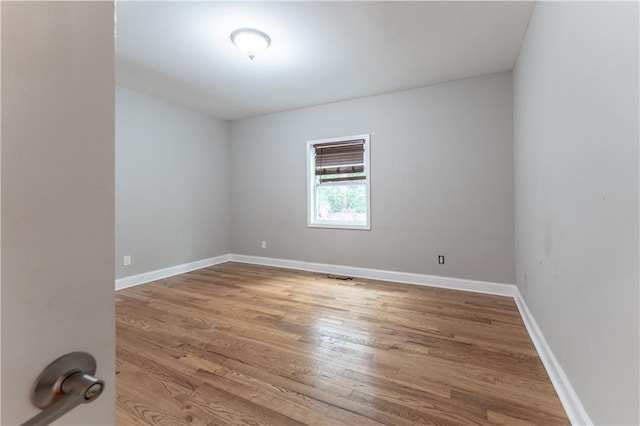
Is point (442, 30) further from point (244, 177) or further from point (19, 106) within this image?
point (244, 177)

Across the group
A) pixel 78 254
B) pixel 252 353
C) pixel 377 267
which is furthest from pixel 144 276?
pixel 78 254

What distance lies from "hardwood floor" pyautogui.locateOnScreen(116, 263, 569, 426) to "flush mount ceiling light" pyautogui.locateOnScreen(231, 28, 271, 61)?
8.17 feet

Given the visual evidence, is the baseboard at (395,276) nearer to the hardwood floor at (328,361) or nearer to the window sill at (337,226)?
the hardwood floor at (328,361)

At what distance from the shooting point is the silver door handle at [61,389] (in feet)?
1.13

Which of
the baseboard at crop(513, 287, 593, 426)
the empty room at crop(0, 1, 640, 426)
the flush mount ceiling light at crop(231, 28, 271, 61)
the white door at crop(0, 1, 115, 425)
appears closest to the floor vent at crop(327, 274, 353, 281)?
the empty room at crop(0, 1, 640, 426)

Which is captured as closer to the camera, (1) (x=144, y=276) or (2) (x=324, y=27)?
(2) (x=324, y=27)

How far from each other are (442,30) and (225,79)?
2.41 metres

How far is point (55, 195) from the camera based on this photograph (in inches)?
14.9

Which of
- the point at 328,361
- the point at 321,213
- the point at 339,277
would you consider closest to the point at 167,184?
the point at 321,213

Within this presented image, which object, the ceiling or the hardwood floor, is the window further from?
the hardwood floor

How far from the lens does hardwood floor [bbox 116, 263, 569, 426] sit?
4.92 ft

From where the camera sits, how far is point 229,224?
524cm

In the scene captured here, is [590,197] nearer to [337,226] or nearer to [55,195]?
[55,195]

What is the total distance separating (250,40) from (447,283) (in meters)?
3.44
